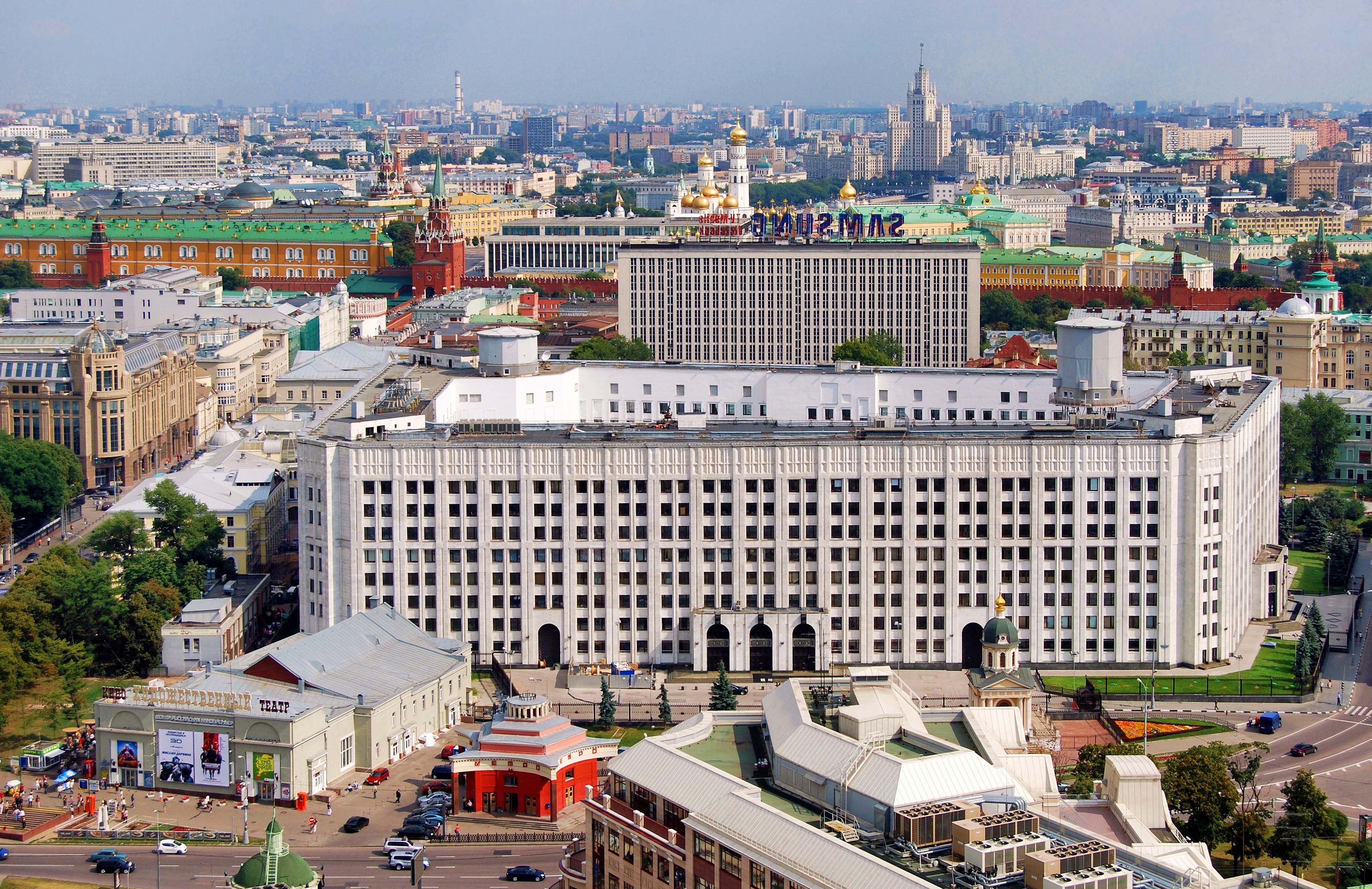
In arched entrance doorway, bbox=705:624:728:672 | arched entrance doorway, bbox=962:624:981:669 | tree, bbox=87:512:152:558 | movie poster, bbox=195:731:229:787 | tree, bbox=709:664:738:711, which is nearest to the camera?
movie poster, bbox=195:731:229:787

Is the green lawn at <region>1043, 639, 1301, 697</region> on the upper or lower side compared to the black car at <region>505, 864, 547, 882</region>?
upper

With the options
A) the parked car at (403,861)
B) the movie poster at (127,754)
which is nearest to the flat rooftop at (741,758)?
the parked car at (403,861)

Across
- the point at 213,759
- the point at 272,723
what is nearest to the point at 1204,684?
the point at 272,723

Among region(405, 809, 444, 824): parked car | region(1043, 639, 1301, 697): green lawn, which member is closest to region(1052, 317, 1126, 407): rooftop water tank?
region(1043, 639, 1301, 697): green lawn

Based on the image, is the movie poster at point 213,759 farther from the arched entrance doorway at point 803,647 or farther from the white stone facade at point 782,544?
the arched entrance doorway at point 803,647

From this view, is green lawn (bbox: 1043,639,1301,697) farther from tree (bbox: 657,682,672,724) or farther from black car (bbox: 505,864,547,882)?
black car (bbox: 505,864,547,882)

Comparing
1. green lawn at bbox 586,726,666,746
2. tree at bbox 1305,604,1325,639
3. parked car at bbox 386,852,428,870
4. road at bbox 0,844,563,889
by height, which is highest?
tree at bbox 1305,604,1325,639
